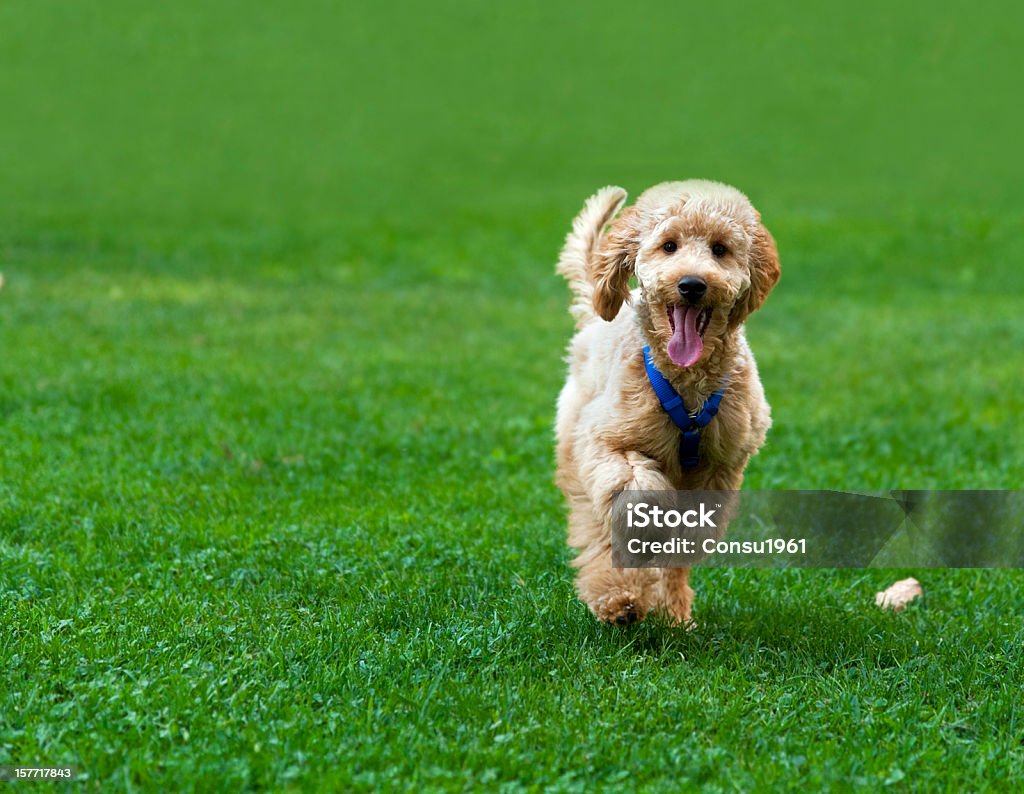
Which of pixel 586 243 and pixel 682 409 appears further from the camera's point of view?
pixel 586 243

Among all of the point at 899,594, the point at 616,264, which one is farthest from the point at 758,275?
the point at 899,594

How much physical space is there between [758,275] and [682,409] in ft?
1.99

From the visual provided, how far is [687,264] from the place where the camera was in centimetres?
482

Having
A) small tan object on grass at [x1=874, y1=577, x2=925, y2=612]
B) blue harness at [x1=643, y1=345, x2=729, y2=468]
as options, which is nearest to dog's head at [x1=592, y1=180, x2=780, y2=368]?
blue harness at [x1=643, y1=345, x2=729, y2=468]

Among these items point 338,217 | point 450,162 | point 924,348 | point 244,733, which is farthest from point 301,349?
point 450,162

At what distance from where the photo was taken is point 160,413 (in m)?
8.52

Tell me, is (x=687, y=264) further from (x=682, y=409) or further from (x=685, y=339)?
(x=682, y=409)

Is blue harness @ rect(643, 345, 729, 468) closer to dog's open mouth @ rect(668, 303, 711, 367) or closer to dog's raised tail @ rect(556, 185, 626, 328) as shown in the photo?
dog's open mouth @ rect(668, 303, 711, 367)

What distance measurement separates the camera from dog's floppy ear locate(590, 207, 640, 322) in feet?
16.9

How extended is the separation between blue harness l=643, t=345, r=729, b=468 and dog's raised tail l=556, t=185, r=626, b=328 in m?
1.07

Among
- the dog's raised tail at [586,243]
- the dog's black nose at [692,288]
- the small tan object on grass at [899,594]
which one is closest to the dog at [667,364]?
the dog's black nose at [692,288]

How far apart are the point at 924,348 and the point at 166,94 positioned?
25.4 meters

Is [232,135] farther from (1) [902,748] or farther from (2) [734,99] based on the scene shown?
(1) [902,748]

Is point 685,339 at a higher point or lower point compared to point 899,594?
higher
